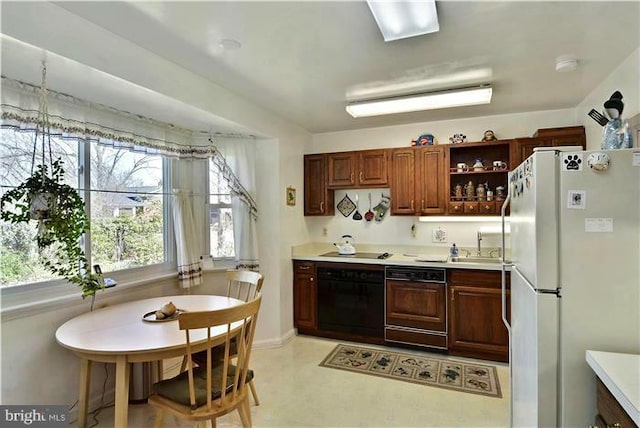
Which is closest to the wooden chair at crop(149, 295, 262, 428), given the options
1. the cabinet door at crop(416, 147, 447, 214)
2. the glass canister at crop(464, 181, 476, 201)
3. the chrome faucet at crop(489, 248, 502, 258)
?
→ the cabinet door at crop(416, 147, 447, 214)

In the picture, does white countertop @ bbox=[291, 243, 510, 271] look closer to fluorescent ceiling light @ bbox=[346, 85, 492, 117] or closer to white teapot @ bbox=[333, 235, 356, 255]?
white teapot @ bbox=[333, 235, 356, 255]

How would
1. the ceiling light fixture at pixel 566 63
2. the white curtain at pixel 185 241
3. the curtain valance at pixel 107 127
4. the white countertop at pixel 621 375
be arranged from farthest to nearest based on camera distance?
the white curtain at pixel 185 241, the ceiling light fixture at pixel 566 63, the curtain valance at pixel 107 127, the white countertop at pixel 621 375

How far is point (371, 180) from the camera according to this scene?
3926mm

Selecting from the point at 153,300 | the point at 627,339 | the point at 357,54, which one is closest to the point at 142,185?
the point at 153,300

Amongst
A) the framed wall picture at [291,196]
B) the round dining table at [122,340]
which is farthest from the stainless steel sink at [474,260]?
the round dining table at [122,340]

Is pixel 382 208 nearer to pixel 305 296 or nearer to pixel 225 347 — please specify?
pixel 305 296

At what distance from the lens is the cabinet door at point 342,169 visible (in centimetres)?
401

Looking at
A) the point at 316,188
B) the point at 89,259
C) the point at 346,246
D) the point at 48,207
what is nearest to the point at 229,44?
the point at 48,207

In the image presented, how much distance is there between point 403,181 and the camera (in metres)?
3.77

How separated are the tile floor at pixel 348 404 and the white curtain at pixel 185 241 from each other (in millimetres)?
811

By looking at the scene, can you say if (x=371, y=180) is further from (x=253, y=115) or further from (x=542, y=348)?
Result: (x=542, y=348)

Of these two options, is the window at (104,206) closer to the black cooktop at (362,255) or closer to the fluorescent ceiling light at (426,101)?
the black cooktop at (362,255)

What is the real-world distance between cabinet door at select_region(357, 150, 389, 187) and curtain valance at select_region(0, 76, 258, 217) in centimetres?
131

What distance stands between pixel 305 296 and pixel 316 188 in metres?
1.30
